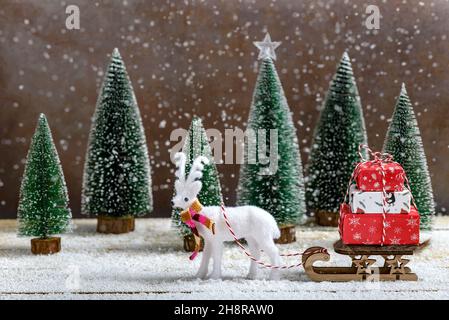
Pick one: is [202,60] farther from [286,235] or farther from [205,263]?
[205,263]

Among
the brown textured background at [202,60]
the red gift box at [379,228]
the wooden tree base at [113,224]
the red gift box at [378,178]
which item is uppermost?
the brown textured background at [202,60]

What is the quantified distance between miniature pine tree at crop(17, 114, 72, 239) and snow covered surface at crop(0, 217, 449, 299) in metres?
0.15

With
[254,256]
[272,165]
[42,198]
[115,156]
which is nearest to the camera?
[254,256]

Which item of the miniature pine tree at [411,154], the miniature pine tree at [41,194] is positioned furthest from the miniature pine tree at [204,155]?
the miniature pine tree at [411,154]

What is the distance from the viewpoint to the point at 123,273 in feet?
9.40

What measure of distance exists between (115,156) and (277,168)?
100 cm

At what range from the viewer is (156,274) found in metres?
2.85

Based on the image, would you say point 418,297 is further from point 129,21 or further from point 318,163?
point 129,21

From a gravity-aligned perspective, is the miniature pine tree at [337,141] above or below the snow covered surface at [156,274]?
above

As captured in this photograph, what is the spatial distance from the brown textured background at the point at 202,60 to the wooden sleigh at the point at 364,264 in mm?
1655

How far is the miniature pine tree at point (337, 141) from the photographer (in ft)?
12.5

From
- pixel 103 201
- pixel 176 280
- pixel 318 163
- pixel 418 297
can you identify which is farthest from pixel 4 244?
pixel 418 297

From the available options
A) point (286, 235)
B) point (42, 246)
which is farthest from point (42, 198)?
point (286, 235)

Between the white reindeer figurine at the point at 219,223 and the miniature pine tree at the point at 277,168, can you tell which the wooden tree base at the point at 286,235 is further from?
the white reindeer figurine at the point at 219,223
